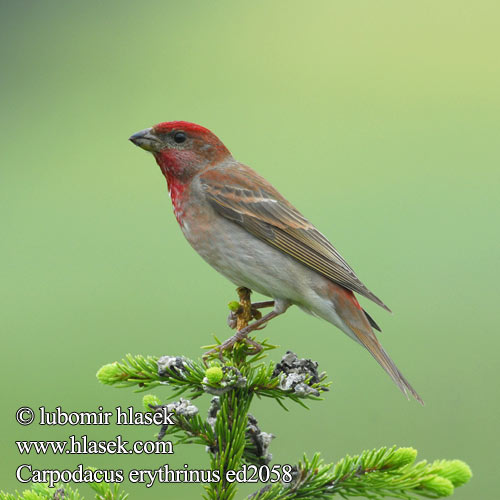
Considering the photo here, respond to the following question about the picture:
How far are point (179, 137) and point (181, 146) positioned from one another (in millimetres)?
47

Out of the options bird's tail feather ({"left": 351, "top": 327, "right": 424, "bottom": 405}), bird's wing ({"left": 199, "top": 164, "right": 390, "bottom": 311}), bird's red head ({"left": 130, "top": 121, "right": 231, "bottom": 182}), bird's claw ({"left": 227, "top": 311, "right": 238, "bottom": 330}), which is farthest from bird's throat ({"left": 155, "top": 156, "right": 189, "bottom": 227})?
bird's tail feather ({"left": 351, "top": 327, "right": 424, "bottom": 405})

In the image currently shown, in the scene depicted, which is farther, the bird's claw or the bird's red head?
the bird's red head

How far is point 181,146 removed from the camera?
352 centimetres

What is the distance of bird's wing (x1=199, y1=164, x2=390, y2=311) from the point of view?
3434 mm

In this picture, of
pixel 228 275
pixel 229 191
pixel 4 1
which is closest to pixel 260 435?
pixel 228 275

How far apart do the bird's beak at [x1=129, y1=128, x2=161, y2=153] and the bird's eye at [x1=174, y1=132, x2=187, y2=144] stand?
0.29ft

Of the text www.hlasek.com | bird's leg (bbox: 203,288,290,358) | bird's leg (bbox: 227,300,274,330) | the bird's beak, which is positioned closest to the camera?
the text www.hlasek.com

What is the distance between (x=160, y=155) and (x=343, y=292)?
113 cm

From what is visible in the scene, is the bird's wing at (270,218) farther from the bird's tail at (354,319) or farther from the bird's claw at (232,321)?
the bird's claw at (232,321)

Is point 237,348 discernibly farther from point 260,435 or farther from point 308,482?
point 308,482

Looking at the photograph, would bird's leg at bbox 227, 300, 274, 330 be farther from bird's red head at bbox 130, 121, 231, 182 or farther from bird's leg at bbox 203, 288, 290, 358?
bird's red head at bbox 130, 121, 231, 182

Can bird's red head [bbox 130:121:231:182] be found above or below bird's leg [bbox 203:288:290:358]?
above

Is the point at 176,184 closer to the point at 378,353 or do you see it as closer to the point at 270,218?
the point at 270,218

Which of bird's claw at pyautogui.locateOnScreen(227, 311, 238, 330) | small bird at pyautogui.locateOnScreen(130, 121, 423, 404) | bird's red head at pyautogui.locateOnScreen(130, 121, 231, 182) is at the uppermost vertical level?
bird's red head at pyautogui.locateOnScreen(130, 121, 231, 182)
